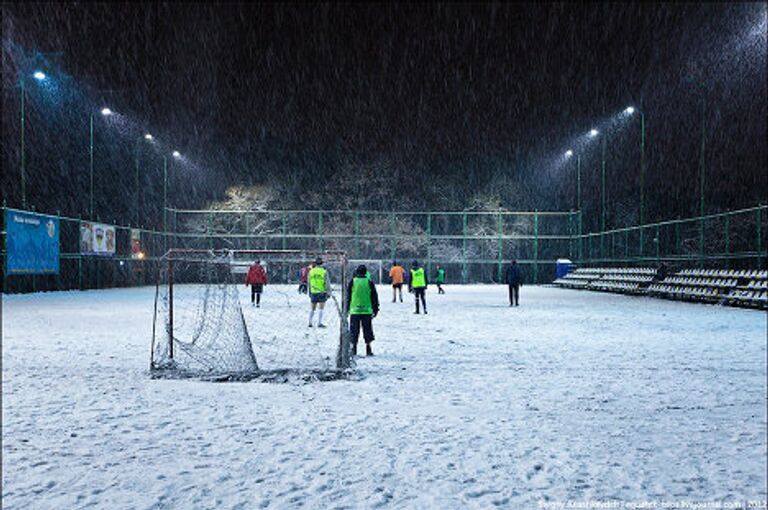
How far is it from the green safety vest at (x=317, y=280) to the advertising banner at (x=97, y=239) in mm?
22606

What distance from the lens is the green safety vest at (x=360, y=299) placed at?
10.6m

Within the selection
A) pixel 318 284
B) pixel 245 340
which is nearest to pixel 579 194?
pixel 318 284

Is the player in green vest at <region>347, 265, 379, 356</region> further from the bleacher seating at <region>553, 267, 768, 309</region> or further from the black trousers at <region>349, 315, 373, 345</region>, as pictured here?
the bleacher seating at <region>553, 267, 768, 309</region>

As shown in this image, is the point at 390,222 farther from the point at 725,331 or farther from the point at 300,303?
the point at 725,331

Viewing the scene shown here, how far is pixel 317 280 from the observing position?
46.9ft

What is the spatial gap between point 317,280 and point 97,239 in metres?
24.0

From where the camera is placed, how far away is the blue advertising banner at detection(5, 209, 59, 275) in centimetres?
2655

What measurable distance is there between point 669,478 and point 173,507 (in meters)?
3.34

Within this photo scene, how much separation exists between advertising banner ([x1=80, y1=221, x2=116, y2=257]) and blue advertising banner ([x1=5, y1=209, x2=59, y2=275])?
97.2 inches

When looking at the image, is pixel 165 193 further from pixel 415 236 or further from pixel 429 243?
pixel 429 243

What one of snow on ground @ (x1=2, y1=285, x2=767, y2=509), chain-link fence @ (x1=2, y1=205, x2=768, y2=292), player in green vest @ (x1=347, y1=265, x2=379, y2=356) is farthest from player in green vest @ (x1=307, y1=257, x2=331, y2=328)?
chain-link fence @ (x1=2, y1=205, x2=768, y2=292)

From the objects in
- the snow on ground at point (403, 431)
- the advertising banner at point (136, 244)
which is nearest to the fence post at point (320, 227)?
the advertising banner at point (136, 244)

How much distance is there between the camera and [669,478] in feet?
14.8

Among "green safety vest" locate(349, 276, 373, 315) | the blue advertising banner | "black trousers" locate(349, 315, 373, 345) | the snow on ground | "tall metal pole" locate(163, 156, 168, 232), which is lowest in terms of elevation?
the snow on ground
